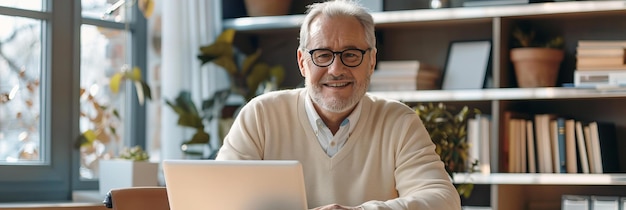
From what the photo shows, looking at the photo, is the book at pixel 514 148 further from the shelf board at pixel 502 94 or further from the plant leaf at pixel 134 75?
the plant leaf at pixel 134 75

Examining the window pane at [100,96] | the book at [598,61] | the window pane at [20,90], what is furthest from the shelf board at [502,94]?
the window pane at [20,90]

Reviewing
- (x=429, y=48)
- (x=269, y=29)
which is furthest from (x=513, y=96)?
(x=269, y=29)

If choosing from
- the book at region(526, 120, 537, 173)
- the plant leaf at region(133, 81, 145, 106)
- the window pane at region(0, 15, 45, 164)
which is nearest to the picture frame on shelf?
the book at region(526, 120, 537, 173)

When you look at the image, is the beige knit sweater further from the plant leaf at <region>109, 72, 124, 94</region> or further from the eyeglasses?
the plant leaf at <region>109, 72, 124, 94</region>

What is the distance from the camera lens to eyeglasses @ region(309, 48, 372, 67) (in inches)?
98.4

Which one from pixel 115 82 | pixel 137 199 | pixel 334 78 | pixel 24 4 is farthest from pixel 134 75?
pixel 334 78

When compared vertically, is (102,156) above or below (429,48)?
below

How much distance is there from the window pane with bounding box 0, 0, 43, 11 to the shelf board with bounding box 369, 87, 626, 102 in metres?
1.48

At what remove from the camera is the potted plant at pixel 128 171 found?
397 centimetres

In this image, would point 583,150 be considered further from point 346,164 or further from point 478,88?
point 346,164

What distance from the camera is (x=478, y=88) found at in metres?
4.41

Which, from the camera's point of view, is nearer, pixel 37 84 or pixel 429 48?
pixel 37 84

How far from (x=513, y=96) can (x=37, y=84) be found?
1890mm

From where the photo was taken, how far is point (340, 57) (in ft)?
8.23
